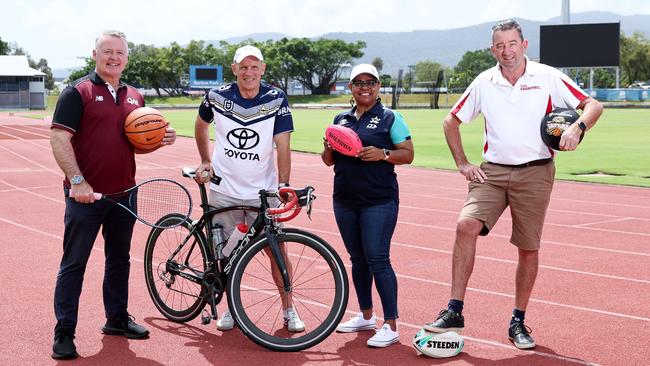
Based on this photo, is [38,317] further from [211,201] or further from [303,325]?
[303,325]

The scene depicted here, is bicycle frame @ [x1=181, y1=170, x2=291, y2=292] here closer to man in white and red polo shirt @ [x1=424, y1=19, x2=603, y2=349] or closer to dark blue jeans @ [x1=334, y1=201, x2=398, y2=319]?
dark blue jeans @ [x1=334, y1=201, x2=398, y2=319]

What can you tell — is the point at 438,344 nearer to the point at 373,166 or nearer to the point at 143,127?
the point at 373,166

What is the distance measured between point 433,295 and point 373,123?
203cm

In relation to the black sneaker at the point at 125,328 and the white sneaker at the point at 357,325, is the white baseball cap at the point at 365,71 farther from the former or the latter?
the black sneaker at the point at 125,328

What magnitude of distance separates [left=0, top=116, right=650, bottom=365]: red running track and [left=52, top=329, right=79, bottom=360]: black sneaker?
80mm

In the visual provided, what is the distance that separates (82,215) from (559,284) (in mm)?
4257

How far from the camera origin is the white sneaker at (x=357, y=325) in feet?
19.5

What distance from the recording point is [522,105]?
17.9 ft

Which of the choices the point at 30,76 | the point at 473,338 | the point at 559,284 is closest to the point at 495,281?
the point at 559,284

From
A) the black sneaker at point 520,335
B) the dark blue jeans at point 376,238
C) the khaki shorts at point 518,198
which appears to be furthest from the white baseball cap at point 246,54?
the black sneaker at point 520,335

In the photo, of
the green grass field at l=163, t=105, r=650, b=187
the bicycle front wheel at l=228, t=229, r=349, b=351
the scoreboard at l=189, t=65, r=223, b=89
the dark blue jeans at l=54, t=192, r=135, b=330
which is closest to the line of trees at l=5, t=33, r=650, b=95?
the scoreboard at l=189, t=65, r=223, b=89

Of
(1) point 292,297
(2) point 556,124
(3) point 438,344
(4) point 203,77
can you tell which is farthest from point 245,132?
(4) point 203,77

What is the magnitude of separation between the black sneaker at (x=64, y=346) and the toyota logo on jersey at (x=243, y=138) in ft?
5.37

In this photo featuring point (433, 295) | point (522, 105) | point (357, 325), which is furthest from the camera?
point (433, 295)
